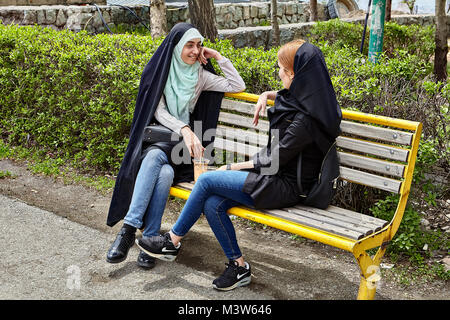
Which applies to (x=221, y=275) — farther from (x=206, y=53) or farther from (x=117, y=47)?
(x=117, y=47)

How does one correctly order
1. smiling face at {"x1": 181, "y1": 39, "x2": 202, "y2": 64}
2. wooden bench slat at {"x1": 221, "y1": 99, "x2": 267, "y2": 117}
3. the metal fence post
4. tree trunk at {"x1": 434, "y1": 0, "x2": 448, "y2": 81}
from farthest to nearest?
tree trunk at {"x1": 434, "y1": 0, "x2": 448, "y2": 81}, the metal fence post, wooden bench slat at {"x1": 221, "y1": 99, "x2": 267, "y2": 117}, smiling face at {"x1": 181, "y1": 39, "x2": 202, "y2": 64}

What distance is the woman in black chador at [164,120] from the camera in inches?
154

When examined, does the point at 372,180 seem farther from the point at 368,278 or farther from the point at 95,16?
the point at 95,16

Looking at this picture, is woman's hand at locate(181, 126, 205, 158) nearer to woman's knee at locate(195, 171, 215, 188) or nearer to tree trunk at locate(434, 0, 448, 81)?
woman's knee at locate(195, 171, 215, 188)

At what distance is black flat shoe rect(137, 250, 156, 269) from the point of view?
392 cm

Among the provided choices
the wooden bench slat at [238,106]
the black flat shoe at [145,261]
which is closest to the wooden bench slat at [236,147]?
the wooden bench slat at [238,106]

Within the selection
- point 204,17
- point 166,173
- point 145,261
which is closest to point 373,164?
point 166,173

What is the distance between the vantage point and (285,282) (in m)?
3.76

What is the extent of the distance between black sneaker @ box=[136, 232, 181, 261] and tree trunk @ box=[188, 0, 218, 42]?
11.4ft

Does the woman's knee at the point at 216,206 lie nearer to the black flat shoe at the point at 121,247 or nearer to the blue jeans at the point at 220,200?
the blue jeans at the point at 220,200

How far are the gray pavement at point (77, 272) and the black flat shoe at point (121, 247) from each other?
0.35 feet

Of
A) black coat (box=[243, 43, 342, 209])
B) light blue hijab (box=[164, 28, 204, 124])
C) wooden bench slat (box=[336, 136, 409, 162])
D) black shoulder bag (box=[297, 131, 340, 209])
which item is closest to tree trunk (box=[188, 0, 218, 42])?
light blue hijab (box=[164, 28, 204, 124])

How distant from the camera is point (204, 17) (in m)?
6.72

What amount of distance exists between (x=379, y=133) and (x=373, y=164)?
0.64 feet
